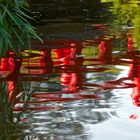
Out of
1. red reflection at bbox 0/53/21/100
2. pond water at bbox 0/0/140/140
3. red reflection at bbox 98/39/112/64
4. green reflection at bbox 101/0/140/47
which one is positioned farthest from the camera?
green reflection at bbox 101/0/140/47

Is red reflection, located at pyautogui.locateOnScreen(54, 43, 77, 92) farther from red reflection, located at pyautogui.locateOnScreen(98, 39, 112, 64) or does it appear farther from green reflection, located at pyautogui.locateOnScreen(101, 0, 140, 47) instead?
green reflection, located at pyautogui.locateOnScreen(101, 0, 140, 47)

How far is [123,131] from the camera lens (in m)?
4.07

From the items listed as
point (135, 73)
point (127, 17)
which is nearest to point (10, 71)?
point (135, 73)

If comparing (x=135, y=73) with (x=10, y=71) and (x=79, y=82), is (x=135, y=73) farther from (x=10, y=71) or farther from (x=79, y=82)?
(x=10, y=71)

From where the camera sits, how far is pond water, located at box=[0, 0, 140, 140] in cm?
419

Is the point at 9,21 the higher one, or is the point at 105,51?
the point at 9,21

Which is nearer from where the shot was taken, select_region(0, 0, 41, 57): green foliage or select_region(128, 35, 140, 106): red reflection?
select_region(0, 0, 41, 57): green foliage

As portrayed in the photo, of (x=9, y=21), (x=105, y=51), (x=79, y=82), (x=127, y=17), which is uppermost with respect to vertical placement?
(x=9, y=21)

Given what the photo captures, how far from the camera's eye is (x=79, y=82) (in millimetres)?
5645

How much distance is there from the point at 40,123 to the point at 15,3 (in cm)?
130

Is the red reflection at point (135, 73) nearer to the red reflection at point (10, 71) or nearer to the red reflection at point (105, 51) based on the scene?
the red reflection at point (105, 51)

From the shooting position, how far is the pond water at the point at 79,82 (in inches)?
165

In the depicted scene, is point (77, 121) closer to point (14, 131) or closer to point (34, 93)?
point (14, 131)

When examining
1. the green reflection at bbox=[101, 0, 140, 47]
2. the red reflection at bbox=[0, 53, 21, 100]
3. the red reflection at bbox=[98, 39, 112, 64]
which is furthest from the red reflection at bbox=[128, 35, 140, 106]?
the red reflection at bbox=[0, 53, 21, 100]
